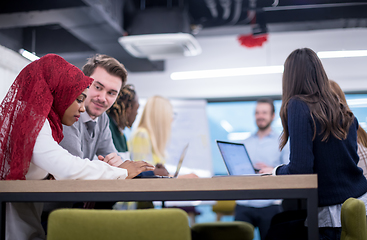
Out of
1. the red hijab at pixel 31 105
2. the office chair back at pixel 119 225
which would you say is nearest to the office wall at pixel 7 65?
the red hijab at pixel 31 105

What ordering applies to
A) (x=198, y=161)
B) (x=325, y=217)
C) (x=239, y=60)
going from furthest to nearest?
(x=239, y=60) < (x=198, y=161) < (x=325, y=217)

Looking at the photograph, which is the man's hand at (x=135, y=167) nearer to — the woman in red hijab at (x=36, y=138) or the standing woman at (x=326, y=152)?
the woman in red hijab at (x=36, y=138)

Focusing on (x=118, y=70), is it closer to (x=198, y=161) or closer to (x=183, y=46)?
(x=183, y=46)

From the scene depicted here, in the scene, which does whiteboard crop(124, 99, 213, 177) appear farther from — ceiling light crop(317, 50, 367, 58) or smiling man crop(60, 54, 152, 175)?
smiling man crop(60, 54, 152, 175)

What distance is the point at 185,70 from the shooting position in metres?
6.04

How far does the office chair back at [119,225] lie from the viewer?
930mm

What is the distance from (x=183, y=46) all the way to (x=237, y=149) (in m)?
2.32

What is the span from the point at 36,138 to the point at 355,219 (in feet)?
3.99

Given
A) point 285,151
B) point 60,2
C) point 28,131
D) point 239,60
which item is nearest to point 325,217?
point 28,131

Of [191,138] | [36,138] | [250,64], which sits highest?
[250,64]

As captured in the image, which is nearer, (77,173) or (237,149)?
(77,173)

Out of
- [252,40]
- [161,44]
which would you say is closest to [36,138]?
[161,44]

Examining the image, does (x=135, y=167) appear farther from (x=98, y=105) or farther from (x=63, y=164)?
(x=98, y=105)

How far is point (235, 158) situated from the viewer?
1.92 meters
